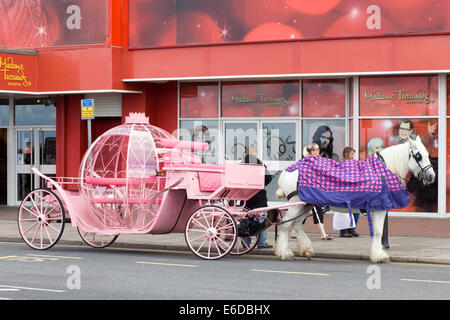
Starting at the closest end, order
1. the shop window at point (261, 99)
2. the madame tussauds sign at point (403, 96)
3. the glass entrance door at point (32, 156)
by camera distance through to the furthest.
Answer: the madame tussauds sign at point (403, 96)
the shop window at point (261, 99)
the glass entrance door at point (32, 156)

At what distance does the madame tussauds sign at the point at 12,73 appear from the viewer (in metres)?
22.8

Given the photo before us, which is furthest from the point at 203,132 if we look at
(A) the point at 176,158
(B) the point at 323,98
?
(A) the point at 176,158

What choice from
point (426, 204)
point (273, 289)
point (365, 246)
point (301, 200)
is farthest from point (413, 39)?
point (273, 289)

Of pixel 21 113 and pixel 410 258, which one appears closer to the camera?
pixel 410 258

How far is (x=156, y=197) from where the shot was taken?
13.8 meters

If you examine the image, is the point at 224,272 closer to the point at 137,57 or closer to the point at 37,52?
the point at 137,57

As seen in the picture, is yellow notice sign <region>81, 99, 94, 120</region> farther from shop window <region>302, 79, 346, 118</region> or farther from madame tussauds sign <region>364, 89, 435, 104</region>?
madame tussauds sign <region>364, 89, 435, 104</region>

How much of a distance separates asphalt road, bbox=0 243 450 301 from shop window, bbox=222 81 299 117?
871cm

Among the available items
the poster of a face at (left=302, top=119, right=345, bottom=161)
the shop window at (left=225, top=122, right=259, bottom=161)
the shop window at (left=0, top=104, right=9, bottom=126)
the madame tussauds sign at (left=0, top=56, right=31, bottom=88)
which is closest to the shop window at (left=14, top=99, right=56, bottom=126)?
the shop window at (left=0, top=104, right=9, bottom=126)

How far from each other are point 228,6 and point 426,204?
7112 mm

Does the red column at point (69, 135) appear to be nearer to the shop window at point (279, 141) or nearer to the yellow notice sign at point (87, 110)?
the shop window at point (279, 141)

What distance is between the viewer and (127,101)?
23766 millimetres

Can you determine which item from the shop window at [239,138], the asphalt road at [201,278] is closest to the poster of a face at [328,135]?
the shop window at [239,138]

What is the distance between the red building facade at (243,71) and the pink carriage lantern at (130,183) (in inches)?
301
